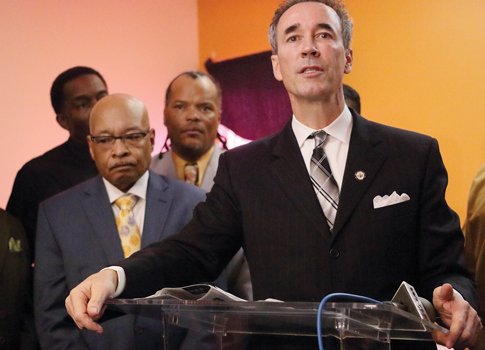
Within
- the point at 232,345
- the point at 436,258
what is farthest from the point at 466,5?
the point at 232,345

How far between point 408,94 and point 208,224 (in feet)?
9.75

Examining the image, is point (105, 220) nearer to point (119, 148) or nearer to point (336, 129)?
point (119, 148)

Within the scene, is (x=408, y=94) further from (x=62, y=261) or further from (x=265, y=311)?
(x=265, y=311)

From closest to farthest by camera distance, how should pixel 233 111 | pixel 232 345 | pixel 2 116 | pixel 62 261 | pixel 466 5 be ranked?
1. pixel 232 345
2. pixel 62 261
3. pixel 466 5
4. pixel 2 116
5. pixel 233 111

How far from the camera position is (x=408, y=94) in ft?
16.8

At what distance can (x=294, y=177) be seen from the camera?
7.80 ft

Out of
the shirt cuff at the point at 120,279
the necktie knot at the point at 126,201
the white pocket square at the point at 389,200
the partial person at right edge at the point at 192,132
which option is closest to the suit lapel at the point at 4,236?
the necktie knot at the point at 126,201

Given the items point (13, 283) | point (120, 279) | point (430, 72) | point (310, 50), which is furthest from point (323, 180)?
point (430, 72)

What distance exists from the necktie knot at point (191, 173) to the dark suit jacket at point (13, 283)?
830 millimetres

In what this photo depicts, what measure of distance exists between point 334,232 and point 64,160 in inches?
86.0

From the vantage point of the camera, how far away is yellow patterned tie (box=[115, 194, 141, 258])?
331 cm

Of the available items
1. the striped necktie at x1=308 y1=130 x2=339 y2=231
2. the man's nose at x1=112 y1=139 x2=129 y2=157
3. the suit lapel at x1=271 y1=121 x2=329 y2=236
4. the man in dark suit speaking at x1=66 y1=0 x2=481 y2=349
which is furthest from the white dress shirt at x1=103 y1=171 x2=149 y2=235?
the striped necktie at x1=308 y1=130 x2=339 y2=231

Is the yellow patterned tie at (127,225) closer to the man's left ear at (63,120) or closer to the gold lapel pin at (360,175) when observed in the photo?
the man's left ear at (63,120)

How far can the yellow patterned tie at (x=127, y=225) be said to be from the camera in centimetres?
331
